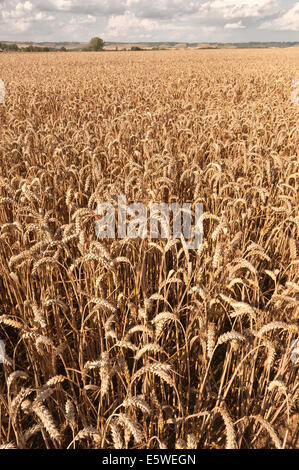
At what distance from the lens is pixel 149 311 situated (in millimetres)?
1974

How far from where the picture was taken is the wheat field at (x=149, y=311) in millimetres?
1449

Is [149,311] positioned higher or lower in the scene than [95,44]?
lower

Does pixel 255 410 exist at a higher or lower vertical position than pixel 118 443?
lower

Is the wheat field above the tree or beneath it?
beneath

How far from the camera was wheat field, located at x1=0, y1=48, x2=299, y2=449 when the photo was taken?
1.45 metres

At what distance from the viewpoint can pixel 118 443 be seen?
1.15 m

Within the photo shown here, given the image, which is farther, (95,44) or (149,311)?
(95,44)

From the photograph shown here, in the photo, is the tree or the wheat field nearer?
the wheat field

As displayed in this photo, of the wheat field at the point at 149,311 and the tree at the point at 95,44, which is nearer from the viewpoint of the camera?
the wheat field at the point at 149,311

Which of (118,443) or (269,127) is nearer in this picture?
(118,443)

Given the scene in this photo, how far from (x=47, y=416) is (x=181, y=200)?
276 cm

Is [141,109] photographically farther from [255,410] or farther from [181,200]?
[255,410]
